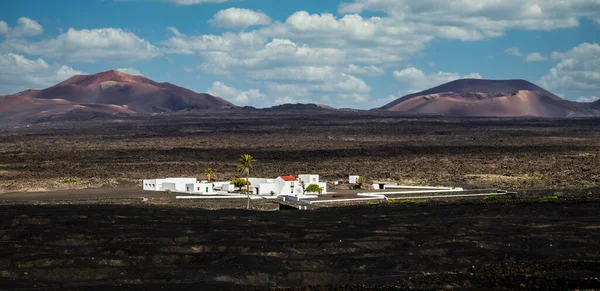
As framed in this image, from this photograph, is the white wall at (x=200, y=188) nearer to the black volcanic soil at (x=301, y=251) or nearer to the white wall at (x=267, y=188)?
the white wall at (x=267, y=188)

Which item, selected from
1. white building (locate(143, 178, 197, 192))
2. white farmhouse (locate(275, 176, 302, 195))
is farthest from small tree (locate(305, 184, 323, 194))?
white building (locate(143, 178, 197, 192))

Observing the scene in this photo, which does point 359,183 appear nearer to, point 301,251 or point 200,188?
point 200,188

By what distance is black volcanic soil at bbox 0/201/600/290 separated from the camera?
2655 centimetres

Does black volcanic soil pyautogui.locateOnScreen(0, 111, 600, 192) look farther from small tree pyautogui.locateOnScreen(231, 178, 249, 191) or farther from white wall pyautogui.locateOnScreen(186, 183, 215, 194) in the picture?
small tree pyautogui.locateOnScreen(231, 178, 249, 191)

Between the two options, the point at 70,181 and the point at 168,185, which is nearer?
the point at 168,185

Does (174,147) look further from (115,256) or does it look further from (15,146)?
(115,256)

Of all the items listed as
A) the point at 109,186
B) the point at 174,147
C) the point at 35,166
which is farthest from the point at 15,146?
the point at 109,186

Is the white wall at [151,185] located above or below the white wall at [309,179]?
below

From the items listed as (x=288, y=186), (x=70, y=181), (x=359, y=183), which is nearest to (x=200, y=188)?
(x=288, y=186)

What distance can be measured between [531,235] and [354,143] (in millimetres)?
125348

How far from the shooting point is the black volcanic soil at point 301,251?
26.5 meters

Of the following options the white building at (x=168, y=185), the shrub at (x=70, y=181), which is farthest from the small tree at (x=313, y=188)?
the shrub at (x=70, y=181)

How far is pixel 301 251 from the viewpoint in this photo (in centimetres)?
3173

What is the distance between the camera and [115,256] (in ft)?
99.1
